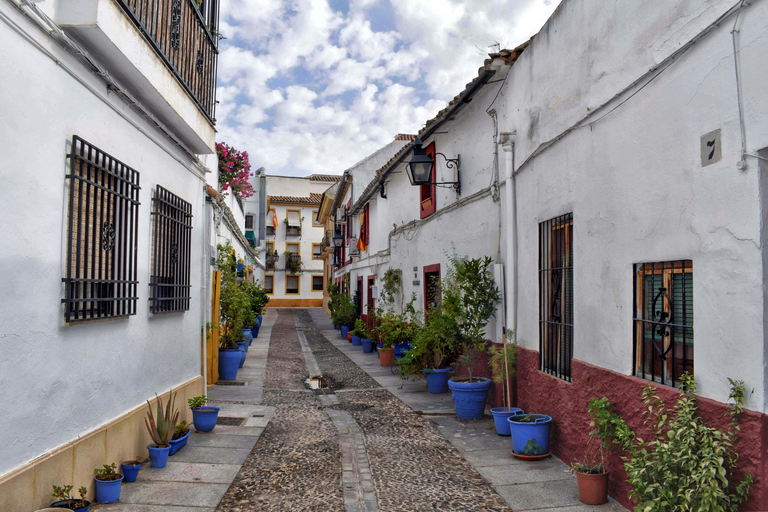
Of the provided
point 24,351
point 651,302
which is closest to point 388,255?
point 651,302

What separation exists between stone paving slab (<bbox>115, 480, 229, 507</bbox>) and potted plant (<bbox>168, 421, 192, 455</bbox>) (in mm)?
834

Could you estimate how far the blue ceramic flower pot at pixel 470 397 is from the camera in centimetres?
781

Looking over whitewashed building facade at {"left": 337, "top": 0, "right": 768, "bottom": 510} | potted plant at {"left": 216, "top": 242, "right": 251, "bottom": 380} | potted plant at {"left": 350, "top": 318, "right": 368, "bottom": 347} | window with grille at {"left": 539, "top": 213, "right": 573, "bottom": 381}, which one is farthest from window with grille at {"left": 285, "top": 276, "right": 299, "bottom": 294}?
window with grille at {"left": 539, "top": 213, "right": 573, "bottom": 381}

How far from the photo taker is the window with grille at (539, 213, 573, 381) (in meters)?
6.19

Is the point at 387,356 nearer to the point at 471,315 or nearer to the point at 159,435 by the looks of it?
the point at 471,315

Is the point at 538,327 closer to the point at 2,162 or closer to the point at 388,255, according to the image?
the point at 2,162

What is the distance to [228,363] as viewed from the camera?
11.0 metres

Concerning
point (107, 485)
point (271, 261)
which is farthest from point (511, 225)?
point (271, 261)

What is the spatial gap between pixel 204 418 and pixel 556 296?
4.28 metres

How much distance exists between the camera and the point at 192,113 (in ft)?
23.3

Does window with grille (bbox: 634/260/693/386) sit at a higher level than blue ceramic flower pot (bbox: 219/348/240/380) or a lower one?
higher

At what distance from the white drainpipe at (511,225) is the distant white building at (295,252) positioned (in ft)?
129

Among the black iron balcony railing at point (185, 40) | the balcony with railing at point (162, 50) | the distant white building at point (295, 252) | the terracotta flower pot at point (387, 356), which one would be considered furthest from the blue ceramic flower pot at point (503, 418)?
the distant white building at point (295, 252)

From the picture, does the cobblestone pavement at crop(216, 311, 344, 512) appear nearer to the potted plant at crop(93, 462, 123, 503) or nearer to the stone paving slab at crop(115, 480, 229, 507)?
the stone paving slab at crop(115, 480, 229, 507)
